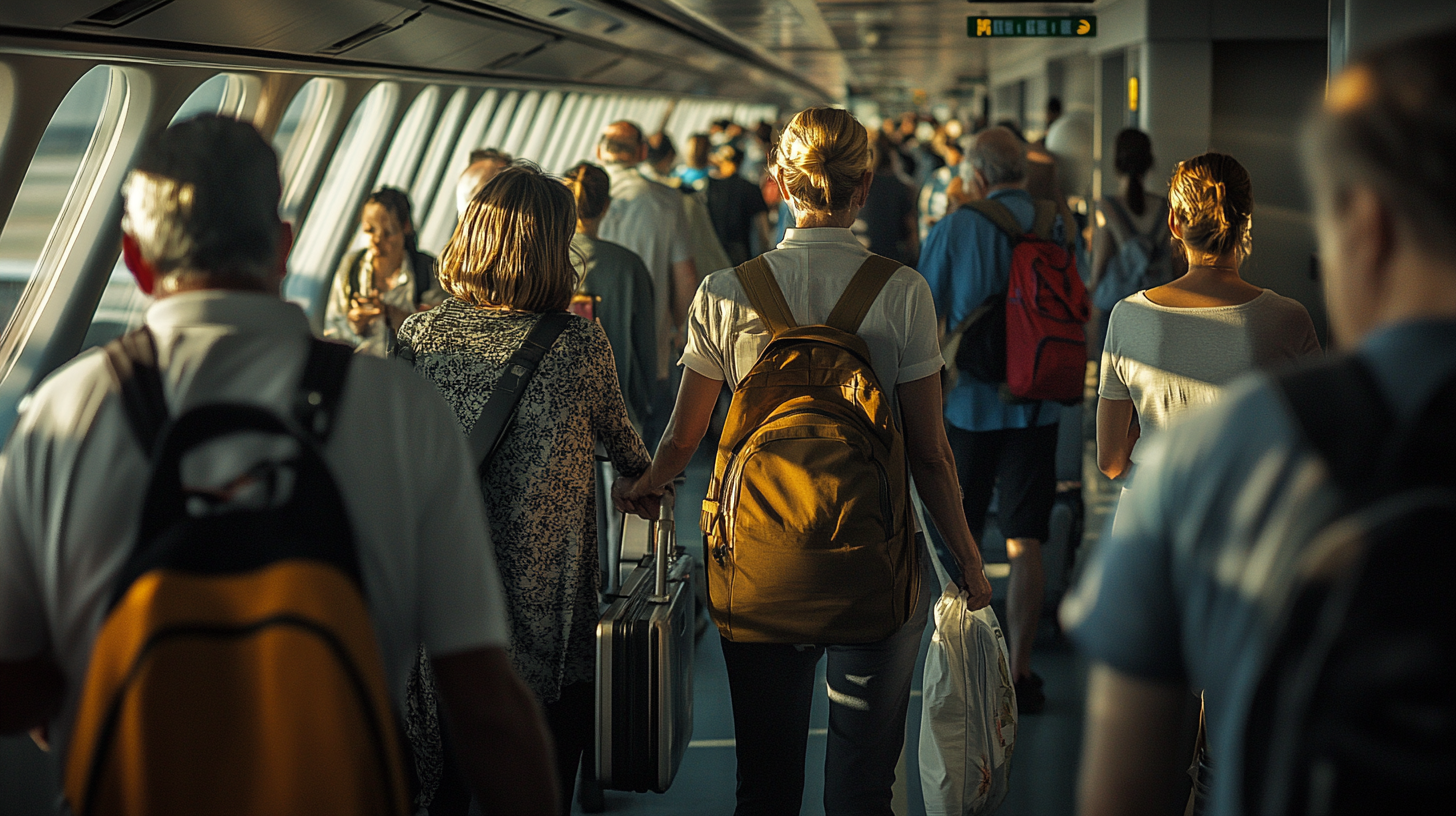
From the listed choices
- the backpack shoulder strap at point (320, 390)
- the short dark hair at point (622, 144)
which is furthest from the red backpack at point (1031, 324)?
the backpack shoulder strap at point (320, 390)

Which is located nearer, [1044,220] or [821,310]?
[821,310]

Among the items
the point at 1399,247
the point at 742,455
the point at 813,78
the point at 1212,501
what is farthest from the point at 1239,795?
the point at 813,78

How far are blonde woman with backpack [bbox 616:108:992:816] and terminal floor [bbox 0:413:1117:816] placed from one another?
1124 millimetres

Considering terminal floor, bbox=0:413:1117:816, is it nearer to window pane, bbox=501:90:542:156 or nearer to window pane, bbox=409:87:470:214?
window pane, bbox=409:87:470:214

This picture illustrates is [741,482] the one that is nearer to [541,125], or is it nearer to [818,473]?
[818,473]

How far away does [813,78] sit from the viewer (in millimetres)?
30719

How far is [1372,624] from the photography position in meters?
1.00

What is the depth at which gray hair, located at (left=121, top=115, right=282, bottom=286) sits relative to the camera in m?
1.42

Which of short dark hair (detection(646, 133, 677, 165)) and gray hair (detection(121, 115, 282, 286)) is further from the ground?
short dark hair (detection(646, 133, 677, 165))

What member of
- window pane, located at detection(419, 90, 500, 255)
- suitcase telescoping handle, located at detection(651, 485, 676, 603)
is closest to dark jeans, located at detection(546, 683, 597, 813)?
suitcase telescoping handle, located at detection(651, 485, 676, 603)

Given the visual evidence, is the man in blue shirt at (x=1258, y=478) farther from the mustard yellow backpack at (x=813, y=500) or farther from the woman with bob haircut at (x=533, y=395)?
the woman with bob haircut at (x=533, y=395)

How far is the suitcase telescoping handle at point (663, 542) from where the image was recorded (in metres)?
2.85

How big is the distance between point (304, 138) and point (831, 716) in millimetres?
6012

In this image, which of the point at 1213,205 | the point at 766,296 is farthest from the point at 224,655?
the point at 1213,205
